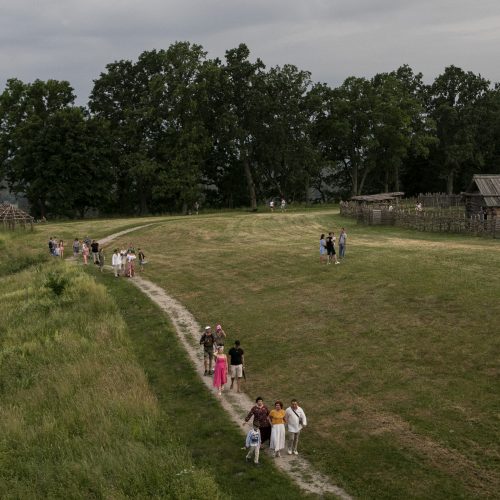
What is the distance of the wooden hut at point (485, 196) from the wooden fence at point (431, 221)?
1918 mm

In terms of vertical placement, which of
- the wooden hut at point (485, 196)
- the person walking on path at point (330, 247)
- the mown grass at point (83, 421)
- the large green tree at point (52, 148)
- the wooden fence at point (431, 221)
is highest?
the large green tree at point (52, 148)

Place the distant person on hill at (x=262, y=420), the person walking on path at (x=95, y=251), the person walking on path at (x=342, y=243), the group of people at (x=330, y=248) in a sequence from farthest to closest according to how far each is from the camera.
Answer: the person walking on path at (x=95, y=251), the person walking on path at (x=342, y=243), the group of people at (x=330, y=248), the distant person on hill at (x=262, y=420)

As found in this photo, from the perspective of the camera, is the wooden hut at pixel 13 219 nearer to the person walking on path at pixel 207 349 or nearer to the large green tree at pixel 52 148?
the large green tree at pixel 52 148

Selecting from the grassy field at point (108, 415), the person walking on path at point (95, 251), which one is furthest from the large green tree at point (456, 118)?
the grassy field at point (108, 415)

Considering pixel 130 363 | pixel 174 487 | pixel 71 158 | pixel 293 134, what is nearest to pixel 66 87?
pixel 71 158

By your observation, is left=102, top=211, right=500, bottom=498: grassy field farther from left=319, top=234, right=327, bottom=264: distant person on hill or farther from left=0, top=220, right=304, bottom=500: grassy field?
left=0, top=220, right=304, bottom=500: grassy field

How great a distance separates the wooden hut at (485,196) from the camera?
46.7 m

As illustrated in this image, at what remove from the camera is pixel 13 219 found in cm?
5547

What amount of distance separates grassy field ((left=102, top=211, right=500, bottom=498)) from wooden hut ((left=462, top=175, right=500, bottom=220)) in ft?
30.0

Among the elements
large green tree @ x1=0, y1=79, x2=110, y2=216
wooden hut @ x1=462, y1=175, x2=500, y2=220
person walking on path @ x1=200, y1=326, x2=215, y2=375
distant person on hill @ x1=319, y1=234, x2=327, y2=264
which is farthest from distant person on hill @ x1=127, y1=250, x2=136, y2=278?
large green tree @ x1=0, y1=79, x2=110, y2=216

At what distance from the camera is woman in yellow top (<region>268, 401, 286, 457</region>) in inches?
540

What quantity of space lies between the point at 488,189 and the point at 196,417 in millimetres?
40002

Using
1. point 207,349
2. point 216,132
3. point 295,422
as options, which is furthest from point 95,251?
point 216,132

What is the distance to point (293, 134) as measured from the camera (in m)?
74.2
